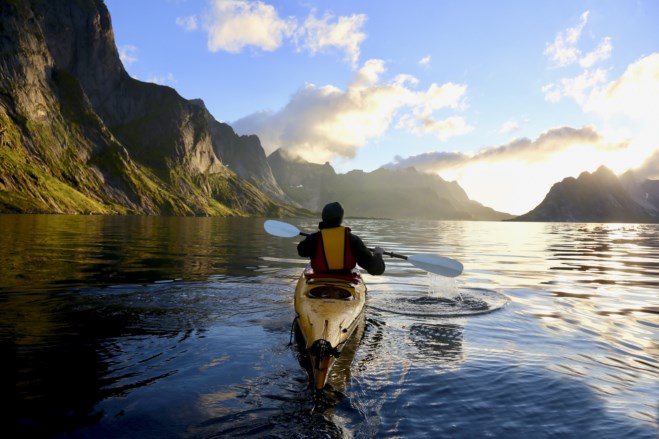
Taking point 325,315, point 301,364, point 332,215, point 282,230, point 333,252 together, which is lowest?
point 301,364

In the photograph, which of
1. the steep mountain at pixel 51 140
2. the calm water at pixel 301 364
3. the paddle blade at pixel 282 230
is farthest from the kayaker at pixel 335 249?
the steep mountain at pixel 51 140

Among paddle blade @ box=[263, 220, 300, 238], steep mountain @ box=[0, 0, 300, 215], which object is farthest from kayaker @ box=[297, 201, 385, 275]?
steep mountain @ box=[0, 0, 300, 215]

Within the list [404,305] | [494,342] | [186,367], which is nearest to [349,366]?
[186,367]

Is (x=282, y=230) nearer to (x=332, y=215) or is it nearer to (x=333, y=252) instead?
(x=333, y=252)

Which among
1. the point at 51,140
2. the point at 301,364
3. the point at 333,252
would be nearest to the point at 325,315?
the point at 301,364

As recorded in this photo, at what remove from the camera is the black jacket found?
31.5ft

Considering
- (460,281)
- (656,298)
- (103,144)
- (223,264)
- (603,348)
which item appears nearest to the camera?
(603,348)

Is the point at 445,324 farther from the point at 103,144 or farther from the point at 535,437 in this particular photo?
the point at 103,144

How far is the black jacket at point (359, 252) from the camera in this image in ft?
31.5

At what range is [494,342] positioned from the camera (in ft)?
31.0

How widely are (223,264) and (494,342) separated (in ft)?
50.7

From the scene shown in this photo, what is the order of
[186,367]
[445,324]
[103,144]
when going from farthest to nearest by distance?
[103,144], [445,324], [186,367]

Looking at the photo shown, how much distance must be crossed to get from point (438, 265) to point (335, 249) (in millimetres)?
4282

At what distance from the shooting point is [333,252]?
9.62 metres
